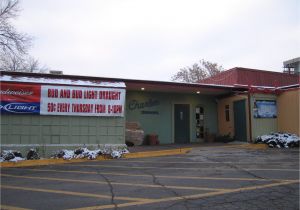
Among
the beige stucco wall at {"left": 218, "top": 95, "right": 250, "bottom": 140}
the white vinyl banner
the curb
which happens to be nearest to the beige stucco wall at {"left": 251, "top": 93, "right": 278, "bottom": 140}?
the beige stucco wall at {"left": 218, "top": 95, "right": 250, "bottom": 140}

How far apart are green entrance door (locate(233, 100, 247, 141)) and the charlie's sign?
730cm

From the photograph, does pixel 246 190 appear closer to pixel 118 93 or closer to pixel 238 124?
pixel 118 93

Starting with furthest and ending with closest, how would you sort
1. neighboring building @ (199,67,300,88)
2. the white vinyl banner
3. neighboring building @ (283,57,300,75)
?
neighboring building @ (283,57,300,75), neighboring building @ (199,67,300,88), the white vinyl banner

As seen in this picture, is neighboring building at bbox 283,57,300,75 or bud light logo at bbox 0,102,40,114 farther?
neighboring building at bbox 283,57,300,75

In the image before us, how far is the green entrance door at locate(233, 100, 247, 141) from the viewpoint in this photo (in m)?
19.6

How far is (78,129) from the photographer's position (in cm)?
1524

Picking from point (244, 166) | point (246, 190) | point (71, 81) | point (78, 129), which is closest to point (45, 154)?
point (78, 129)

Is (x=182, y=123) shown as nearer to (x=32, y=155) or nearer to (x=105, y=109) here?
(x=105, y=109)

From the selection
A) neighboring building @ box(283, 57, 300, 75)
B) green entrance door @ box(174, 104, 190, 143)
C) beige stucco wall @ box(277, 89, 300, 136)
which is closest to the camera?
beige stucco wall @ box(277, 89, 300, 136)

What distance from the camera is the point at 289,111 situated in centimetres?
1909

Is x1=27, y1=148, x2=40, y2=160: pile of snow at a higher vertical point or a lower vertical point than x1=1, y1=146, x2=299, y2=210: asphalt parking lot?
higher

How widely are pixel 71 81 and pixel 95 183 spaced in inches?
299

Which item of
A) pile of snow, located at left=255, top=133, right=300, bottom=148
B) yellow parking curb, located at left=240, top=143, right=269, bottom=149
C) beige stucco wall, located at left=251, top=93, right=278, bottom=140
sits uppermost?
beige stucco wall, located at left=251, top=93, right=278, bottom=140

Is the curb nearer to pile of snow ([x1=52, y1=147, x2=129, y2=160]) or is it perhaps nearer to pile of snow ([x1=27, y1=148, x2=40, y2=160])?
pile of snow ([x1=52, y1=147, x2=129, y2=160])
